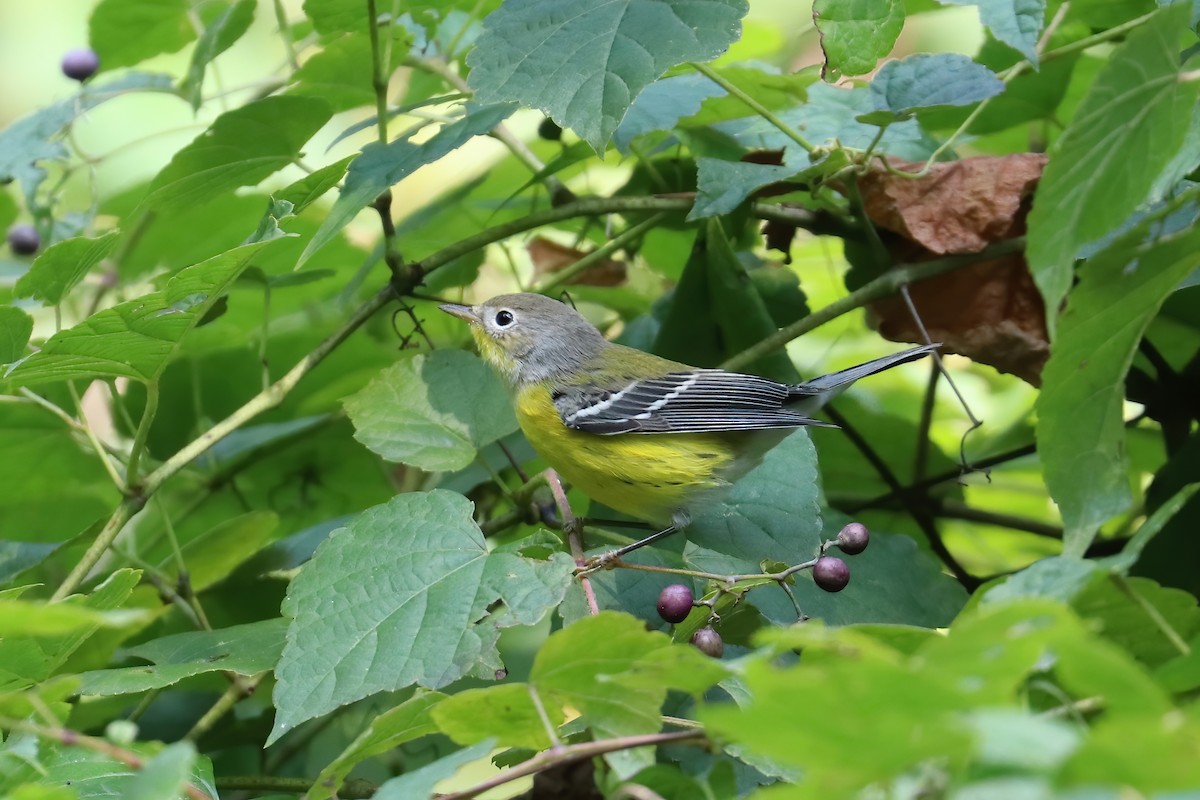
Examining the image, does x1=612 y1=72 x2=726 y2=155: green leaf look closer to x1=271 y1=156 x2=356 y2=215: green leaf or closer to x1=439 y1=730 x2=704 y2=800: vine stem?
x1=271 y1=156 x2=356 y2=215: green leaf

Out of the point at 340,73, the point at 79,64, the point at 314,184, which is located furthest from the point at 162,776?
the point at 79,64

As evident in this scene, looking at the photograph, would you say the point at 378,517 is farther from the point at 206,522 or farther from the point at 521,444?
the point at 206,522

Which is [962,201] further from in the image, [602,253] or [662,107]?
[602,253]

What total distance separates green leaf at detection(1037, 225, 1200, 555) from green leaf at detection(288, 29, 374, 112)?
1487mm

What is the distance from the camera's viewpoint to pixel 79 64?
8.02ft

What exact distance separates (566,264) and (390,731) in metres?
1.54

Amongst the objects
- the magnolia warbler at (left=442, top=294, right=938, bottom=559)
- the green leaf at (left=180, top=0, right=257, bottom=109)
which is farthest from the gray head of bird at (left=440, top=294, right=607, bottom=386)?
the green leaf at (left=180, top=0, right=257, bottom=109)

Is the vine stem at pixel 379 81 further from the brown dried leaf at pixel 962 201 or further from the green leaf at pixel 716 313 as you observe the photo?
the brown dried leaf at pixel 962 201

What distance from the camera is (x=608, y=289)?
240cm

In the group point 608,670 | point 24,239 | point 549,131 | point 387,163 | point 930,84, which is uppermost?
point 930,84

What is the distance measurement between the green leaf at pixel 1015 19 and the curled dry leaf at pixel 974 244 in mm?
418

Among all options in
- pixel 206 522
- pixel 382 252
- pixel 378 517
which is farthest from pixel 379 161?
pixel 206 522

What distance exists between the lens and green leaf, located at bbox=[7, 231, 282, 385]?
4.96 ft

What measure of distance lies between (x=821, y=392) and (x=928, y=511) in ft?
1.04
